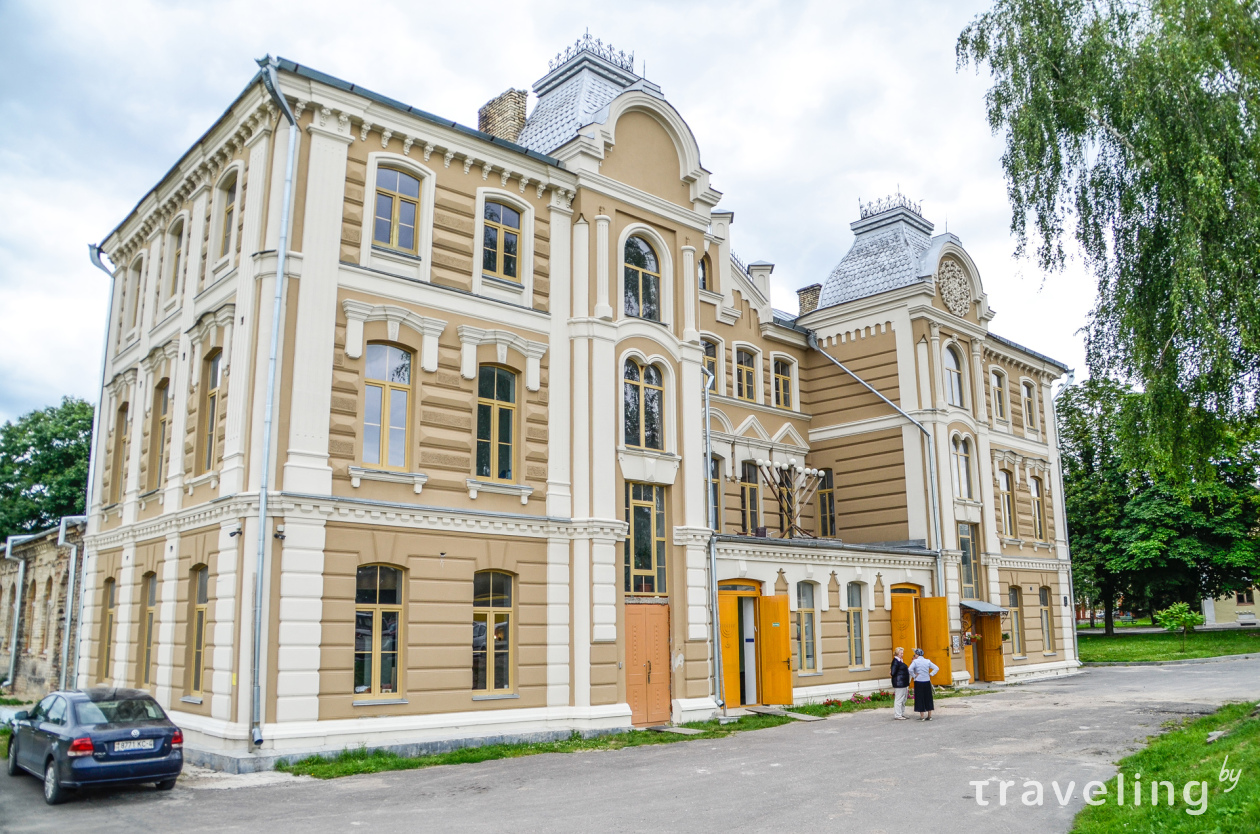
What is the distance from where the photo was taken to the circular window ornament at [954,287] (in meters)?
31.2

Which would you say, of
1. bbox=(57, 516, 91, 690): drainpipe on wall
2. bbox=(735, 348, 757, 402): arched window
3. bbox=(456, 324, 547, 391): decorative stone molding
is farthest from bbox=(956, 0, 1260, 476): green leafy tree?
bbox=(57, 516, 91, 690): drainpipe on wall

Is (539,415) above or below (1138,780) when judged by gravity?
above

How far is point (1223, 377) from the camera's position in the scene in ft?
53.8

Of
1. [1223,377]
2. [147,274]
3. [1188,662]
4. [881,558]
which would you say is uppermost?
[147,274]

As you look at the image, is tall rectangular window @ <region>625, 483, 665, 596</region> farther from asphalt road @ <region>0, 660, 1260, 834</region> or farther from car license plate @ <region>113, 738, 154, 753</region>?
car license plate @ <region>113, 738, 154, 753</region>

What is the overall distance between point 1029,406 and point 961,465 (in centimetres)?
736

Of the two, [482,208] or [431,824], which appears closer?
[431,824]

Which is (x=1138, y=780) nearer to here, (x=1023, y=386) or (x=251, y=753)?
(x=251, y=753)

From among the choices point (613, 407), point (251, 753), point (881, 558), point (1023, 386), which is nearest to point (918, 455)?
point (881, 558)

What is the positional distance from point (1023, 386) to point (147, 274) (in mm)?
30093

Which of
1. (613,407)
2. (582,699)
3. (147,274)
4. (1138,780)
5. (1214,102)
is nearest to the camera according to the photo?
(1138,780)

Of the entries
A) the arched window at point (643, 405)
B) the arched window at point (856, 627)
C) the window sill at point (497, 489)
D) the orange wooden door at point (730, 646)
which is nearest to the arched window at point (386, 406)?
the window sill at point (497, 489)

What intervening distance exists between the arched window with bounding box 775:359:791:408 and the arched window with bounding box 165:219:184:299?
18.1 meters

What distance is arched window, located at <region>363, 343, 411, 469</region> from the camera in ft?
56.0
